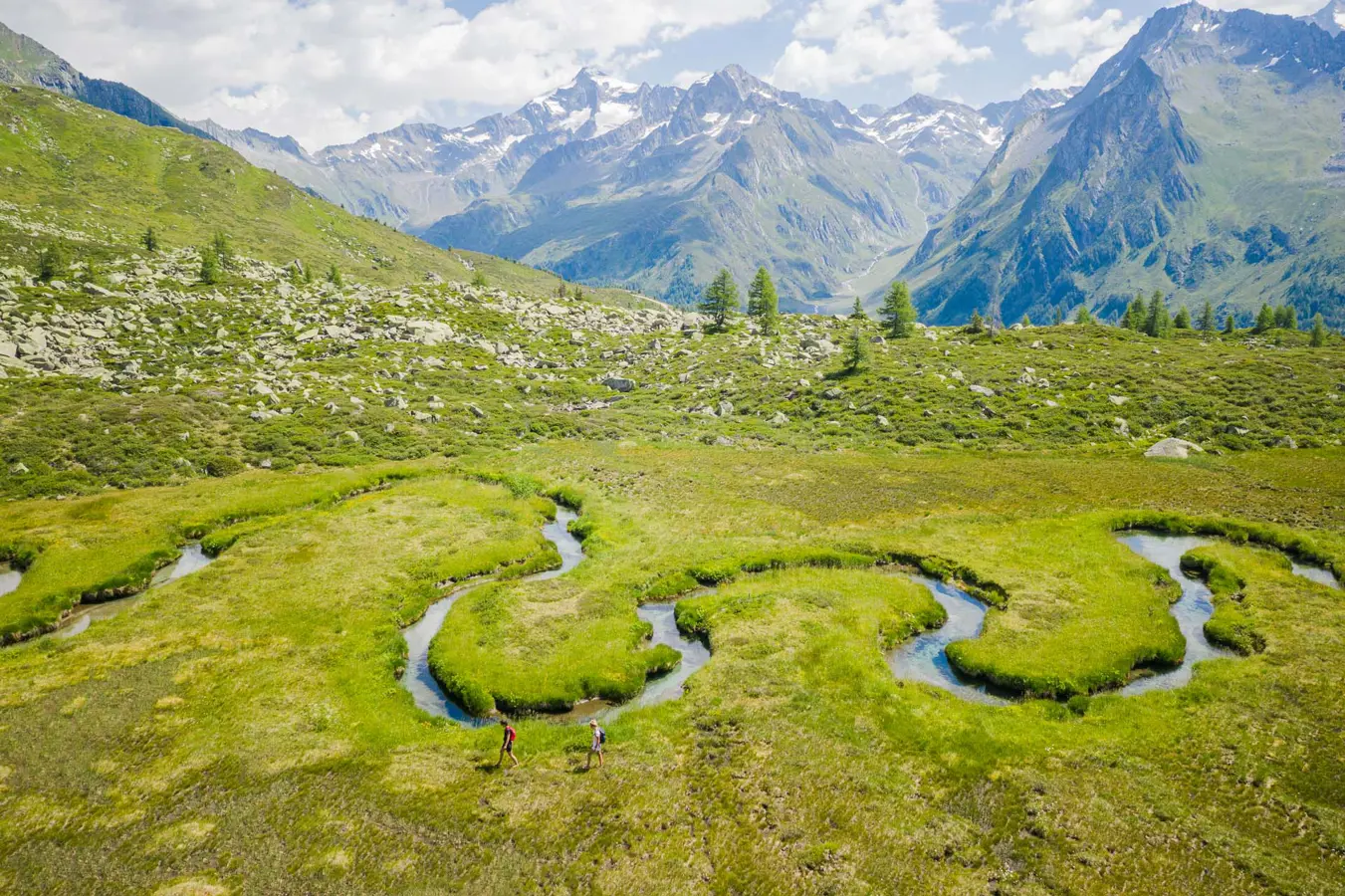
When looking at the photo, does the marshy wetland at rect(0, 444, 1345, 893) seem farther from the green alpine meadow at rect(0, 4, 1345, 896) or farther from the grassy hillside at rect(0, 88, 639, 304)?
the grassy hillside at rect(0, 88, 639, 304)

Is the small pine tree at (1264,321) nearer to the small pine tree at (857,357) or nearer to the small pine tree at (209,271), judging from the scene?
the small pine tree at (857,357)

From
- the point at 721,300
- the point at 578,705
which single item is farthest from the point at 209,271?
the point at 578,705

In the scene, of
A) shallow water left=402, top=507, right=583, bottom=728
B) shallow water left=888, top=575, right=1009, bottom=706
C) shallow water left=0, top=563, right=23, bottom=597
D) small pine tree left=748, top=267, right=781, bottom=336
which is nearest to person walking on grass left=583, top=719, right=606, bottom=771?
shallow water left=402, top=507, right=583, bottom=728

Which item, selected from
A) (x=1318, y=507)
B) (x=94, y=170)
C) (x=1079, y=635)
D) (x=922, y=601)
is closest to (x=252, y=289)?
(x=94, y=170)

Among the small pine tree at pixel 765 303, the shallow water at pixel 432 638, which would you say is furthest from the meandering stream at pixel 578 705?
the small pine tree at pixel 765 303

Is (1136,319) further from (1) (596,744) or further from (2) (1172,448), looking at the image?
(1) (596,744)

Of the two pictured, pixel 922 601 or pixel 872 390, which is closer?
pixel 922 601

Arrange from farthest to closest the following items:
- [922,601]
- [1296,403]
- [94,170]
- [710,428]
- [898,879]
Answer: [94,170] < [710,428] < [1296,403] < [922,601] < [898,879]

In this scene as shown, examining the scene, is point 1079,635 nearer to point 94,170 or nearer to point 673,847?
point 673,847
